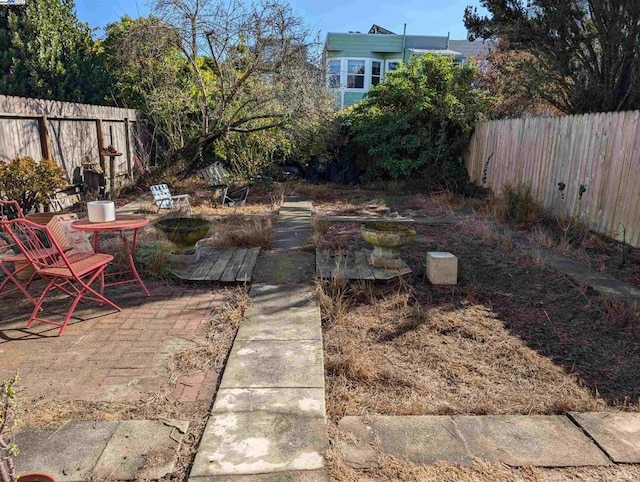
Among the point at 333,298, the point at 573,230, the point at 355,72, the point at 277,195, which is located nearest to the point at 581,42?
the point at 573,230

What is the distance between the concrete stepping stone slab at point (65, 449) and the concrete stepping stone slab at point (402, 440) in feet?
3.69

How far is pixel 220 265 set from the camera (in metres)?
4.91

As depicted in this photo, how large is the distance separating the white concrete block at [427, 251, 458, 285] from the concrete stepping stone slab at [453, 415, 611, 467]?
215cm

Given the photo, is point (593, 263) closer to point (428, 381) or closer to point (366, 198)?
point (428, 381)

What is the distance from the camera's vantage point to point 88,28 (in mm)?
13906

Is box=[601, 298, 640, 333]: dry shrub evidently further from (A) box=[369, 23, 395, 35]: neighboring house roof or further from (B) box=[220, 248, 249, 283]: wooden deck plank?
(A) box=[369, 23, 395, 35]: neighboring house roof

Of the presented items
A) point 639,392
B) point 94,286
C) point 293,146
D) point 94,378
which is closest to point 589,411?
point 639,392

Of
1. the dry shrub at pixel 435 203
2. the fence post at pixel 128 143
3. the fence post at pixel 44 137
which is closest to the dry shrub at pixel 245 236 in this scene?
the fence post at pixel 44 137

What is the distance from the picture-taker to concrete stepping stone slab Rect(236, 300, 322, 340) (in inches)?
131

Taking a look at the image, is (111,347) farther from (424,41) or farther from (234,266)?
(424,41)

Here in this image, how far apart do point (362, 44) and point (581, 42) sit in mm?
15231

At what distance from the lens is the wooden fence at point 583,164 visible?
5875mm

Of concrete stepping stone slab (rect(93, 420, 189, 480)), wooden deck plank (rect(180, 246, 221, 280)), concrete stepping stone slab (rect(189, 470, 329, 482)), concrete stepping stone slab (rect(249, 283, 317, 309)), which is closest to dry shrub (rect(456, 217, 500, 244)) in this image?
concrete stepping stone slab (rect(249, 283, 317, 309))

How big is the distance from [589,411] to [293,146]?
9.34 metres
